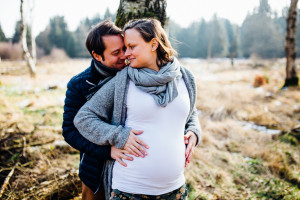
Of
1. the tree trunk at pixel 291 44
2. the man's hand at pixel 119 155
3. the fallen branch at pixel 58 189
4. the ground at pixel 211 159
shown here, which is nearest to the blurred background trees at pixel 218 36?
the tree trunk at pixel 291 44

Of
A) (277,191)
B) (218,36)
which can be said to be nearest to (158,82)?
(277,191)

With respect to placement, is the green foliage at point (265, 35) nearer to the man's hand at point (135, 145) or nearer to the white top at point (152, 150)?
the white top at point (152, 150)

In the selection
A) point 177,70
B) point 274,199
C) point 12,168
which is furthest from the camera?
point 12,168

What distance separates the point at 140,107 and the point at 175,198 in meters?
0.73

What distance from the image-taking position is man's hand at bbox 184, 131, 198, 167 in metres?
1.65

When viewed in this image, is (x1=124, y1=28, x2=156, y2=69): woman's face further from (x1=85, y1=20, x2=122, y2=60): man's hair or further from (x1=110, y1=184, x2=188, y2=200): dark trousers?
(x1=110, y1=184, x2=188, y2=200): dark trousers

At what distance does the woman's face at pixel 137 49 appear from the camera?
153 cm

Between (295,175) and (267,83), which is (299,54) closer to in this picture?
(267,83)

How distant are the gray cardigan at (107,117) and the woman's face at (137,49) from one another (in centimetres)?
12

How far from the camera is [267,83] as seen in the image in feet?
34.7

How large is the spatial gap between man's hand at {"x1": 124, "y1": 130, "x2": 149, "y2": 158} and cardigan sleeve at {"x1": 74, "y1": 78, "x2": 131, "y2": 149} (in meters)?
0.03

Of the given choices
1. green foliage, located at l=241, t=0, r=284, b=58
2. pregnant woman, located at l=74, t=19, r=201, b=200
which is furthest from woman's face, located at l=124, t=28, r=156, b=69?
green foliage, located at l=241, t=0, r=284, b=58

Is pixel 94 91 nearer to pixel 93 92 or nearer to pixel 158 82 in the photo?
pixel 93 92

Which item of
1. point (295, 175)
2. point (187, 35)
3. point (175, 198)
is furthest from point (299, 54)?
point (175, 198)
